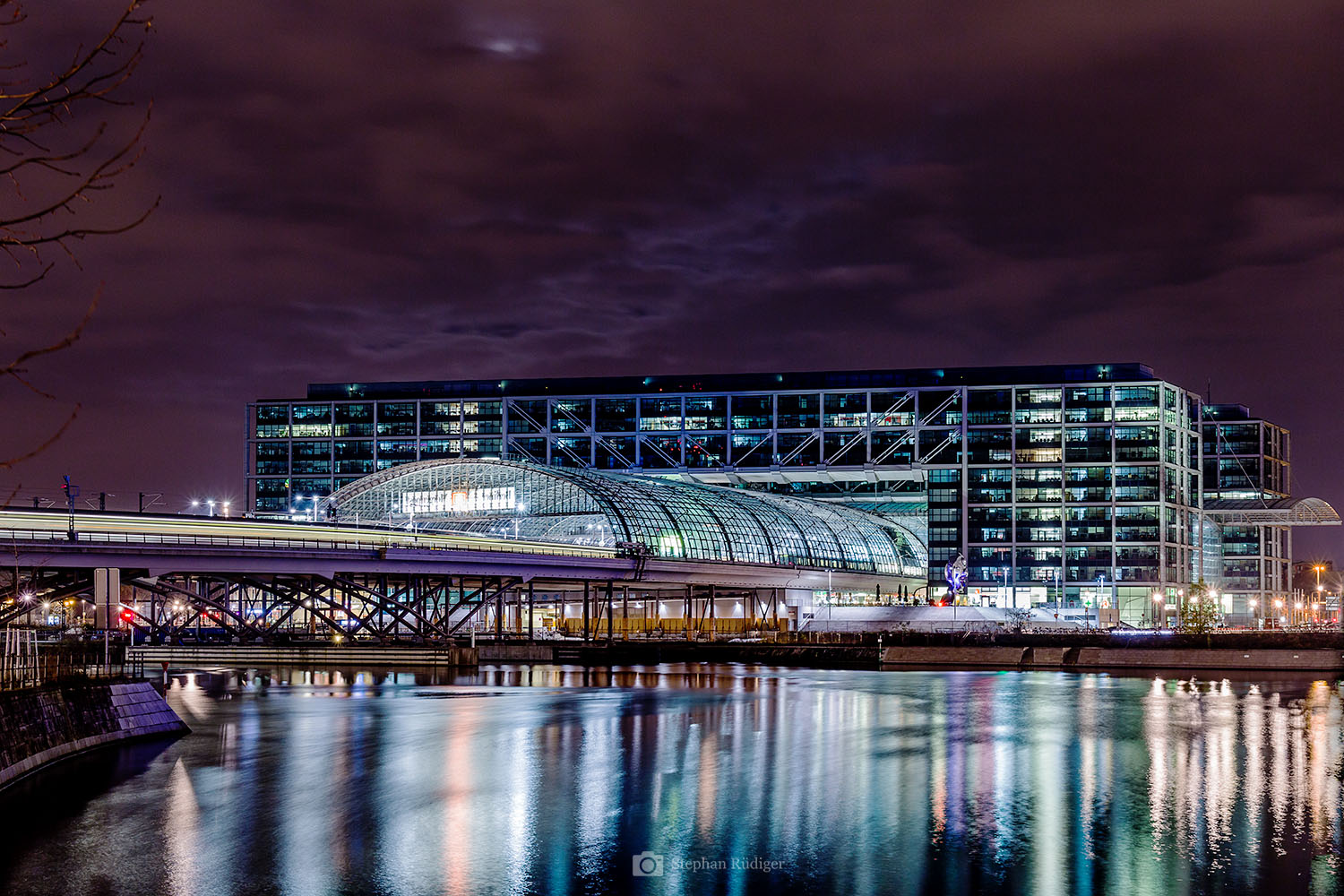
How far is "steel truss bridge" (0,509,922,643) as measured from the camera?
98625 mm

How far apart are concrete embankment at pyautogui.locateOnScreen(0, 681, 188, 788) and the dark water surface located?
97 centimetres

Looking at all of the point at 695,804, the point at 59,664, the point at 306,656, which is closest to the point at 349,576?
the point at 306,656

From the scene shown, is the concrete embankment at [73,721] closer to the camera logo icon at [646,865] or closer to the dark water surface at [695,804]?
the dark water surface at [695,804]

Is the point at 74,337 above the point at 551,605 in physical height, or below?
above

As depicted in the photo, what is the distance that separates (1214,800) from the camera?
42.7 metres

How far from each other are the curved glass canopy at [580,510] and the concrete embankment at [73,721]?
101 meters

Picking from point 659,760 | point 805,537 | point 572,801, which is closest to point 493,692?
point 659,760

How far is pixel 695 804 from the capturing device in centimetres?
4141

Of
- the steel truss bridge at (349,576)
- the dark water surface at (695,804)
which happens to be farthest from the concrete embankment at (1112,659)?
the dark water surface at (695,804)

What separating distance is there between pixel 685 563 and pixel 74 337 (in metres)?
145

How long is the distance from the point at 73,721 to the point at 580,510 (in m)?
119

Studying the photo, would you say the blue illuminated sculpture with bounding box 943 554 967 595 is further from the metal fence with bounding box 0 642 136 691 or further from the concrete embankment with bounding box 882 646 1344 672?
the metal fence with bounding box 0 642 136 691

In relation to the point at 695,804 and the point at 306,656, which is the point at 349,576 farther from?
the point at 695,804

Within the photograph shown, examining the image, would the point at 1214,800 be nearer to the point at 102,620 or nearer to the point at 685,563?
the point at 102,620
